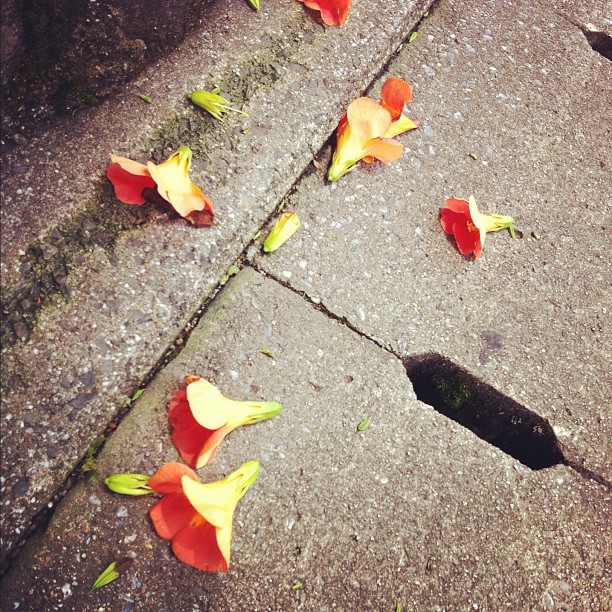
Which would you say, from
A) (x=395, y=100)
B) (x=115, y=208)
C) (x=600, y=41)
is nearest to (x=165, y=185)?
(x=115, y=208)

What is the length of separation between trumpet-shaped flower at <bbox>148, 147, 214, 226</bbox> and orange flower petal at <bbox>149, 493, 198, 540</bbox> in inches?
30.2

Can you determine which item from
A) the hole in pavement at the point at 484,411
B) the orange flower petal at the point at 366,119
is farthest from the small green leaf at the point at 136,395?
the orange flower petal at the point at 366,119

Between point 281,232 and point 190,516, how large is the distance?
2.87ft

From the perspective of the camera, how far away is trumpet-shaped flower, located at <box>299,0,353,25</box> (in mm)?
2111

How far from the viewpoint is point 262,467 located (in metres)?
1.59

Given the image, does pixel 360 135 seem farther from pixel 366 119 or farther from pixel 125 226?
pixel 125 226

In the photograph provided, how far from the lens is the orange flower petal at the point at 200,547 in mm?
1421

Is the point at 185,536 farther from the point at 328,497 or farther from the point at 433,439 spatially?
the point at 433,439

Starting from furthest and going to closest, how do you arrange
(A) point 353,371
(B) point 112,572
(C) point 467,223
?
(C) point 467,223 → (A) point 353,371 → (B) point 112,572

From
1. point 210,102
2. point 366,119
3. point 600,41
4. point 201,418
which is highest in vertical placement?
point 600,41

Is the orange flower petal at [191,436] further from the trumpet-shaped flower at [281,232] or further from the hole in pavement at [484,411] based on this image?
the hole in pavement at [484,411]

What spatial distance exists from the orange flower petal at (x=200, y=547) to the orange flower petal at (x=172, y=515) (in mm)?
13

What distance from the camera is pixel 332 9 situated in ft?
6.98

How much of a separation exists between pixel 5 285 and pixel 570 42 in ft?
8.26
